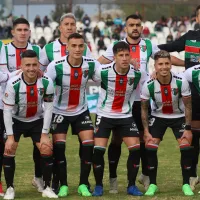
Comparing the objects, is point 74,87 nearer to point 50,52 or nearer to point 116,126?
point 116,126

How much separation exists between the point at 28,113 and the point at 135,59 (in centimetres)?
166

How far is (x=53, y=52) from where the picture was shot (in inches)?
414

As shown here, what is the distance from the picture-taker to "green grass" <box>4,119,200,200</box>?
9.78 metres

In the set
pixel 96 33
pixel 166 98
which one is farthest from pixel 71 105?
pixel 96 33

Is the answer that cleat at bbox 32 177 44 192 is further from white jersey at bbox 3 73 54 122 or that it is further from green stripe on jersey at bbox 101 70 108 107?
green stripe on jersey at bbox 101 70 108 107

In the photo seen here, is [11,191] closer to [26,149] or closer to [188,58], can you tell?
[188,58]

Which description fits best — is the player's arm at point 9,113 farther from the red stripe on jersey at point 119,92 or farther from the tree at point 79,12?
the tree at point 79,12

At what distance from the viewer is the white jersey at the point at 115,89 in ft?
32.5

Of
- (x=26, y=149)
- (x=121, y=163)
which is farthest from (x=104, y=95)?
(x=26, y=149)

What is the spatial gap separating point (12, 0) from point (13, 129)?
25299mm

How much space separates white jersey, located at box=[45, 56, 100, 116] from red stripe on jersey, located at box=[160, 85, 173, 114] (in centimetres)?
93

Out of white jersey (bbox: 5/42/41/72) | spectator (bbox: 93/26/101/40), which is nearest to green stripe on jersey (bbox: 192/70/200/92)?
white jersey (bbox: 5/42/41/72)

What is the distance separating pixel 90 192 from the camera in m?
9.90

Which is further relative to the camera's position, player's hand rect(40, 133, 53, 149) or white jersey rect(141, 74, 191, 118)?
white jersey rect(141, 74, 191, 118)
